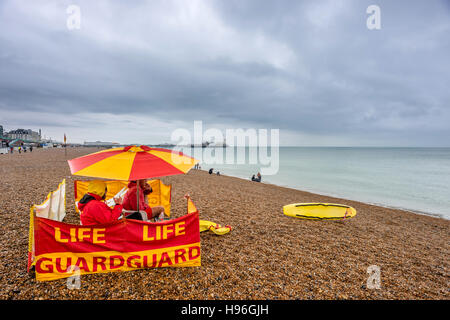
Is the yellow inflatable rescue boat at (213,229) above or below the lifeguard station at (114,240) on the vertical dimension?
below

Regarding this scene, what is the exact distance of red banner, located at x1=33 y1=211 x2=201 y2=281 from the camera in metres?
3.44

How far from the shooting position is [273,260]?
15.6 ft

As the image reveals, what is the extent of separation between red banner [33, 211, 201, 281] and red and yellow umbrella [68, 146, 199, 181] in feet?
2.96

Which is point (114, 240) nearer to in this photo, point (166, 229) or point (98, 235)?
point (98, 235)

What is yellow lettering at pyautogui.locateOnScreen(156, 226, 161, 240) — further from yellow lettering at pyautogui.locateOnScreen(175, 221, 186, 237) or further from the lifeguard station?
yellow lettering at pyautogui.locateOnScreen(175, 221, 186, 237)

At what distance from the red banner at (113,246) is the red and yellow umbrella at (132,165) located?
0.90 meters

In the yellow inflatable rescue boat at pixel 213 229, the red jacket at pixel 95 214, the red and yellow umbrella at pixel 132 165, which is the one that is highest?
the red and yellow umbrella at pixel 132 165

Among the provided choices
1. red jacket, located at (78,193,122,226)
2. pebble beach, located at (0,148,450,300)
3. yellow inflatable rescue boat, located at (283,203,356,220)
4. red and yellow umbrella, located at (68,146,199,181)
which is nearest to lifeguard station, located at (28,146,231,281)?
red and yellow umbrella, located at (68,146,199,181)

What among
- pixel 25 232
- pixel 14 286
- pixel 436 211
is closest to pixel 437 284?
pixel 14 286

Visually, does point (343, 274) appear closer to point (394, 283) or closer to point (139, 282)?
point (394, 283)

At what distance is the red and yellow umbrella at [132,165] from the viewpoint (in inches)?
137

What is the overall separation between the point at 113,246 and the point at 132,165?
4.95ft

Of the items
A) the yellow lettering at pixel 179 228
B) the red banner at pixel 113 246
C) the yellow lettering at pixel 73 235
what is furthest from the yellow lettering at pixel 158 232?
the yellow lettering at pixel 73 235

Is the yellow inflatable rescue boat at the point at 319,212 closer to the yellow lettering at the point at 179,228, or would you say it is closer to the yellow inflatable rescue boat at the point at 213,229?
the yellow inflatable rescue boat at the point at 213,229
